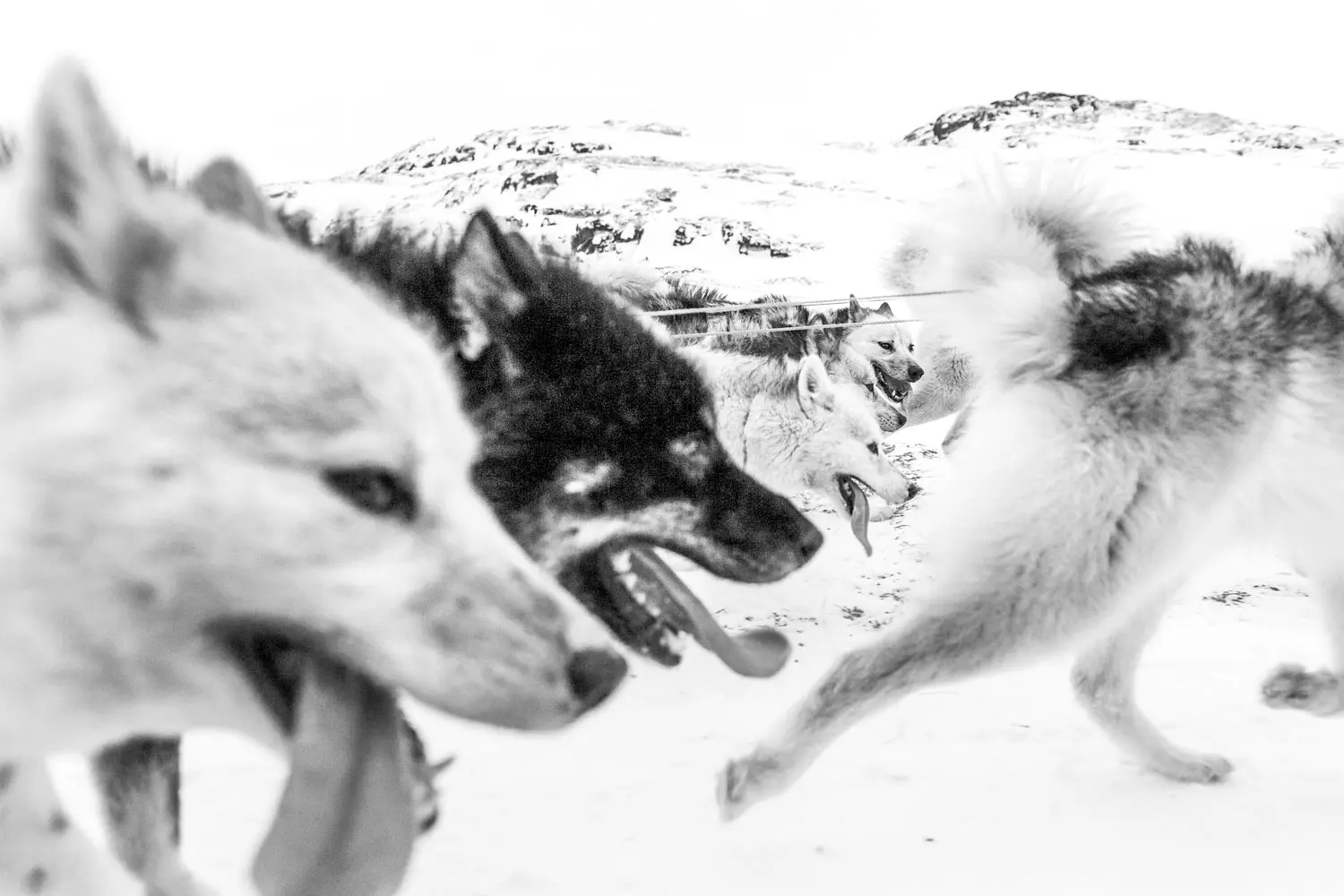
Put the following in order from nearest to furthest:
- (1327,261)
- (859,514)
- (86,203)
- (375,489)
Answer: (86,203) → (375,489) → (1327,261) → (859,514)

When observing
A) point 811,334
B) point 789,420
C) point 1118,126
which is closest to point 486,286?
point 789,420

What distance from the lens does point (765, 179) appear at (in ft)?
28.7

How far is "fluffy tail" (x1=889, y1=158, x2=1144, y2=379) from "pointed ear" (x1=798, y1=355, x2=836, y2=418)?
3.62ft

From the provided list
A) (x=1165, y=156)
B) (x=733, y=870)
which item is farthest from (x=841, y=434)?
(x=1165, y=156)

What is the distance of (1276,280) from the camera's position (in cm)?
182

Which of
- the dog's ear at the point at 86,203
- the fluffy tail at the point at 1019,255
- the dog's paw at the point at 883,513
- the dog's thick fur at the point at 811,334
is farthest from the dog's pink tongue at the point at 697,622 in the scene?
the dog's paw at the point at 883,513

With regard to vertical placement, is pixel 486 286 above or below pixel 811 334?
above

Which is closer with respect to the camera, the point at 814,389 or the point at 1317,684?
the point at 1317,684

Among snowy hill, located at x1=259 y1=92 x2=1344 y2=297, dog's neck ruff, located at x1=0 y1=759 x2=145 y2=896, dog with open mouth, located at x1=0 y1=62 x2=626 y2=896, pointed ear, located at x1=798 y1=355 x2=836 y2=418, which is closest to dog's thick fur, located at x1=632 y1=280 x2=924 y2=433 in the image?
pointed ear, located at x1=798 y1=355 x2=836 y2=418

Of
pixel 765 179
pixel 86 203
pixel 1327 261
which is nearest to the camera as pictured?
pixel 86 203

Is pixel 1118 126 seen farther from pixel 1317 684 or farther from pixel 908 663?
pixel 908 663

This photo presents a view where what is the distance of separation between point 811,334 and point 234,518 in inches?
126

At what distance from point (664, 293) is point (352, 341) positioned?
100 inches

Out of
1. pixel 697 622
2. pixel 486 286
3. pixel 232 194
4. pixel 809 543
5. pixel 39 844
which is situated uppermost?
pixel 232 194
